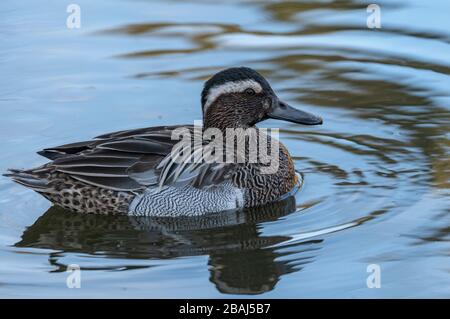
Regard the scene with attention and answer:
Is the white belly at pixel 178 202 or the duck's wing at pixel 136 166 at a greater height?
the duck's wing at pixel 136 166

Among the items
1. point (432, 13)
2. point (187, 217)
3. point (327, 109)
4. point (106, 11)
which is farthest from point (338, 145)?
point (106, 11)

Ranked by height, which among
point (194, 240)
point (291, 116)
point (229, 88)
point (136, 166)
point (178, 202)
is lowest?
point (194, 240)

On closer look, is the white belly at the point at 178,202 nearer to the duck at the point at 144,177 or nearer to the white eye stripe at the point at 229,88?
the duck at the point at 144,177

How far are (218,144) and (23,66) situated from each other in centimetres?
392

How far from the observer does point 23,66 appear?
13305 mm

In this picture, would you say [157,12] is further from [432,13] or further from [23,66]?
[432,13]

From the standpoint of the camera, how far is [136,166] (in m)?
10.1

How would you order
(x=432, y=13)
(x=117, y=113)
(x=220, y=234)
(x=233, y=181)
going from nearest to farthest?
(x=220, y=234) < (x=233, y=181) < (x=117, y=113) < (x=432, y=13)

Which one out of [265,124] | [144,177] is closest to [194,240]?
[144,177]

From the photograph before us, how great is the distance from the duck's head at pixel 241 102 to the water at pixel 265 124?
726 millimetres

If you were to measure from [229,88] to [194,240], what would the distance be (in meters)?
1.69

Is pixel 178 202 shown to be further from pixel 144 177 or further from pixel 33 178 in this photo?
pixel 33 178

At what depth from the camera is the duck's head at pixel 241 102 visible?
10.3 meters

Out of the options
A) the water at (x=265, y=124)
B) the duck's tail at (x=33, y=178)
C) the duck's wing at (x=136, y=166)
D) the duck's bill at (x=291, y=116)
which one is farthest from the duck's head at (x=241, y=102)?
the duck's tail at (x=33, y=178)
